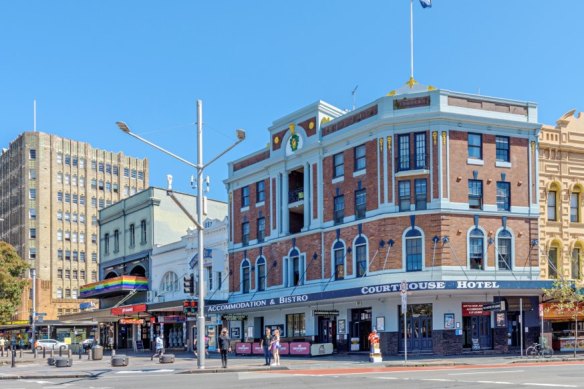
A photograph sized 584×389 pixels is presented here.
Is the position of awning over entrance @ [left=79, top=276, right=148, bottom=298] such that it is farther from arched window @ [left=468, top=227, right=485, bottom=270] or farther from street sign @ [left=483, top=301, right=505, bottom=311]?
street sign @ [left=483, top=301, right=505, bottom=311]

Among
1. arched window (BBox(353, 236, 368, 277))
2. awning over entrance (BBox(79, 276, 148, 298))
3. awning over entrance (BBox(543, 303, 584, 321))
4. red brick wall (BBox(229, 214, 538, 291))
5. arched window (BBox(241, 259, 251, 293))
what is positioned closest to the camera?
red brick wall (BBox(229, 214, 538, 291))

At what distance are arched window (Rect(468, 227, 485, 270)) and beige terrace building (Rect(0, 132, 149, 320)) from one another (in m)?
79.5

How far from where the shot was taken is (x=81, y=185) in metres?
122

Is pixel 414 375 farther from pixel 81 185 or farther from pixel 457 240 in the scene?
pixel 81 185

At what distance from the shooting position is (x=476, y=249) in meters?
44.4

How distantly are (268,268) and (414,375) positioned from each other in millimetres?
28153

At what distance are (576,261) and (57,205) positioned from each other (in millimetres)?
87458

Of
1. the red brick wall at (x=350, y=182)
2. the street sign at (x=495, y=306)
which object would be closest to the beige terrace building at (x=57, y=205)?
the red brick wall at (x=350, y=182)

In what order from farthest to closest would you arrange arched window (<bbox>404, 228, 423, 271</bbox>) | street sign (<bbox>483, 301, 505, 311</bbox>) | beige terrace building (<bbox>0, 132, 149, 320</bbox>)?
1. beige terrace building (<bbox>0, 132, 149, 320</bbox>)
2. arched window (<bbox>404, 228, 423, 271</bbox>)
3. street sign (<bbox>483, 301, 505, 311</bbox>)

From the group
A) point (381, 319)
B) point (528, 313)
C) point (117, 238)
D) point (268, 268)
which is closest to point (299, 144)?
point (268, 268)

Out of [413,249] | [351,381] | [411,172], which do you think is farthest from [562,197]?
[351,381]

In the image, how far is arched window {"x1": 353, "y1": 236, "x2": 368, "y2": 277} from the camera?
46656mm

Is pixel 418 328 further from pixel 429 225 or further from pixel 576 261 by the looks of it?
pixel 576 261

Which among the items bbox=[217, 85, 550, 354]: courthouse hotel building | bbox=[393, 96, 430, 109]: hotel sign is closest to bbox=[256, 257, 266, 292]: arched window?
bbox=[217, 85, 550, 354]: courthouse hotel building
